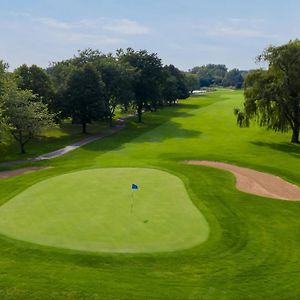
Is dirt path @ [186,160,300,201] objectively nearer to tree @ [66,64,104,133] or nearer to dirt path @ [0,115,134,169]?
dirt path @ [0,115,134,169]

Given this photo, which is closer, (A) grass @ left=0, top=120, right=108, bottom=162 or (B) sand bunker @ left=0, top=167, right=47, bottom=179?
(B) sand bunker @ left=0, top=167, right=47, bottom=179

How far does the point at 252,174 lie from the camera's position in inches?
1464

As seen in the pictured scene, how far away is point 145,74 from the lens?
8938cm

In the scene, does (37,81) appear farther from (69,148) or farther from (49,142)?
(69,148)

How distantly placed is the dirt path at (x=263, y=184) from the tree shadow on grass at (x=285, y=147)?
542 inches

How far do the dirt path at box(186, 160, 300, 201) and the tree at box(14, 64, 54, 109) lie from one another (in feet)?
125

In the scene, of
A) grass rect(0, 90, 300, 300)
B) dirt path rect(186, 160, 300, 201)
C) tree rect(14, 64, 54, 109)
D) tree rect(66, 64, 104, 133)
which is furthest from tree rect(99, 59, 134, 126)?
grass rect(0, 90, 300, 300)

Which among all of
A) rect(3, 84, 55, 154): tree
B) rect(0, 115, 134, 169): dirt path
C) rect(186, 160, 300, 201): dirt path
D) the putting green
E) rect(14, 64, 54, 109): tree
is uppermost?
rect(14, 64, 54, 109): tree

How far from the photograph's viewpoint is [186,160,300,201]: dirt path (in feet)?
101

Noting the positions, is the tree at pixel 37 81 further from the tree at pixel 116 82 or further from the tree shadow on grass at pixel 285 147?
the tree shadow on grass at pixel 285 147

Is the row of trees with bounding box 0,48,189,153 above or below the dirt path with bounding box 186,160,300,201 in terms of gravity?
above

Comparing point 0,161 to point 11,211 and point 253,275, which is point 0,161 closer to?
point 11,211

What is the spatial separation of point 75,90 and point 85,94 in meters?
1.88

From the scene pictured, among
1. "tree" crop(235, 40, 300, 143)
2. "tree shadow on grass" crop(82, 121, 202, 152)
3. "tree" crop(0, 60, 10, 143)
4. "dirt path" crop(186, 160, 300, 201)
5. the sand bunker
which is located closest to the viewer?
"dirt path" crop(186, 160, 300, 201)
